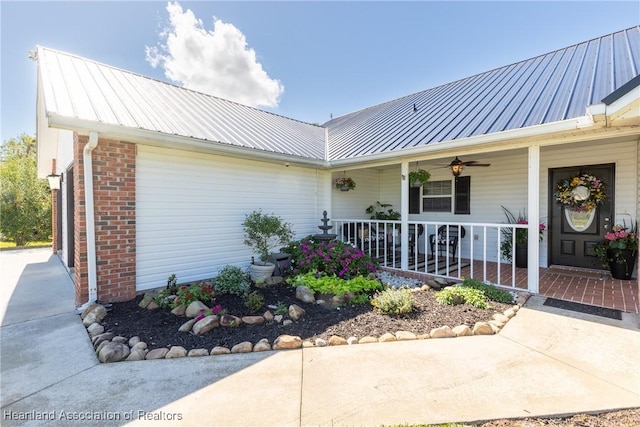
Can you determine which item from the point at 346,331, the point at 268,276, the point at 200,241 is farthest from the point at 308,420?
the point at 200,241

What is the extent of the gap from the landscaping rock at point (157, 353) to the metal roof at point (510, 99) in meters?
5.23

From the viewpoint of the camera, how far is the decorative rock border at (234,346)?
3164mm

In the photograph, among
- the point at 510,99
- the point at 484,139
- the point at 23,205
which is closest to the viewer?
the point at 484,139

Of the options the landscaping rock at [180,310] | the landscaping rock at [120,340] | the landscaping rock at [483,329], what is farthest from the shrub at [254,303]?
the landscaping rock at [483,329]

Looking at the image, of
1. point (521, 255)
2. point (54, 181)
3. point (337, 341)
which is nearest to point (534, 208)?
point (521, 255)

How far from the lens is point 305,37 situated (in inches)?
396

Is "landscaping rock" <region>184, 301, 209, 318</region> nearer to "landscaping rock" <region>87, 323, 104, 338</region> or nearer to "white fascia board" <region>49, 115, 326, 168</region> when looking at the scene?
"landscaping rock" <region>87, 323, 104, 338</region>

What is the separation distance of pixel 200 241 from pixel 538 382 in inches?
215

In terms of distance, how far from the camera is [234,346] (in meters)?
3.34

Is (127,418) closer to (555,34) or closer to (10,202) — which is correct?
(555,34)

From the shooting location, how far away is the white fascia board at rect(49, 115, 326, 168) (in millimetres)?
3885

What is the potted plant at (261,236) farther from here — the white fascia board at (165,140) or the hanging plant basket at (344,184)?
the hanging plant basket at (344,184)

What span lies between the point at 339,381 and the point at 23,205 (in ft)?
57.5

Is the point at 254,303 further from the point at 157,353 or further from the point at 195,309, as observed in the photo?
the point at 157,353
